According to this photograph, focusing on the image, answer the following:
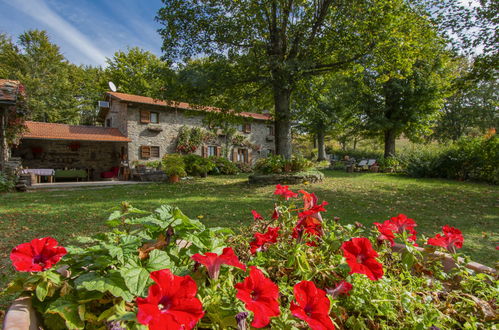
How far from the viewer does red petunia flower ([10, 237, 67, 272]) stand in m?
0.88

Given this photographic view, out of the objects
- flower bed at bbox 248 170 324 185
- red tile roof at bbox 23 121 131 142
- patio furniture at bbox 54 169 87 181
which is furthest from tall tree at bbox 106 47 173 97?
flower bed at bbox 248 170 324 185

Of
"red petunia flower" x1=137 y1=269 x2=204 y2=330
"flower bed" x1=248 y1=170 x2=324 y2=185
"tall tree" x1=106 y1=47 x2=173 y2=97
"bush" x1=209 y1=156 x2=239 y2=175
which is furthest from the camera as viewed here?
"tall tree" x1=106 y1=47 x2=173 y2=97

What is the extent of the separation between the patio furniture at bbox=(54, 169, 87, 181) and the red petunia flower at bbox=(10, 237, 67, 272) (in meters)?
17.8

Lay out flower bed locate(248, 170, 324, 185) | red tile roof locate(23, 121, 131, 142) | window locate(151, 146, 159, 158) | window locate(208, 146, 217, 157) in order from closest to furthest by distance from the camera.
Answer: flower bed locate(248, 170, 324, 185) → red tile roof locate(23, 121, 131, 142) → window locate(151, 146, 159, 158) → window locate(208, 146, 217, 157)

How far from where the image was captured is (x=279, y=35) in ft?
35.5

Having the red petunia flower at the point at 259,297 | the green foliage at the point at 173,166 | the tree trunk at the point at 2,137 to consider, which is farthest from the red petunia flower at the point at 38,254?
the tree trunk at the point at 2,137

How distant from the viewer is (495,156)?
10.6 meters

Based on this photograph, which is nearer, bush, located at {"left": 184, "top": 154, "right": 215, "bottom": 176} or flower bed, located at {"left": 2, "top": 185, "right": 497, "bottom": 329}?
flower bed, located at {"left": 2, "top": 185, "right": 497, "bottom": 329}

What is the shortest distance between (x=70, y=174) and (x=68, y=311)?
59.9 feet

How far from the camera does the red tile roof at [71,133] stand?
48.8 feet

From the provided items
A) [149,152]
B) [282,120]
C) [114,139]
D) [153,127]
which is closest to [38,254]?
[282,120]

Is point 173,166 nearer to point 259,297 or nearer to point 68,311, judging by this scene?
point 68,311

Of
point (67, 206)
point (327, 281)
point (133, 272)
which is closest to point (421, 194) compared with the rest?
point (327, 281)

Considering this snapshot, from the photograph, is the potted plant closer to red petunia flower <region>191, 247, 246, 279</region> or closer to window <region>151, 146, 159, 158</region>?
window <region>151, 146, 159, 158</region>
